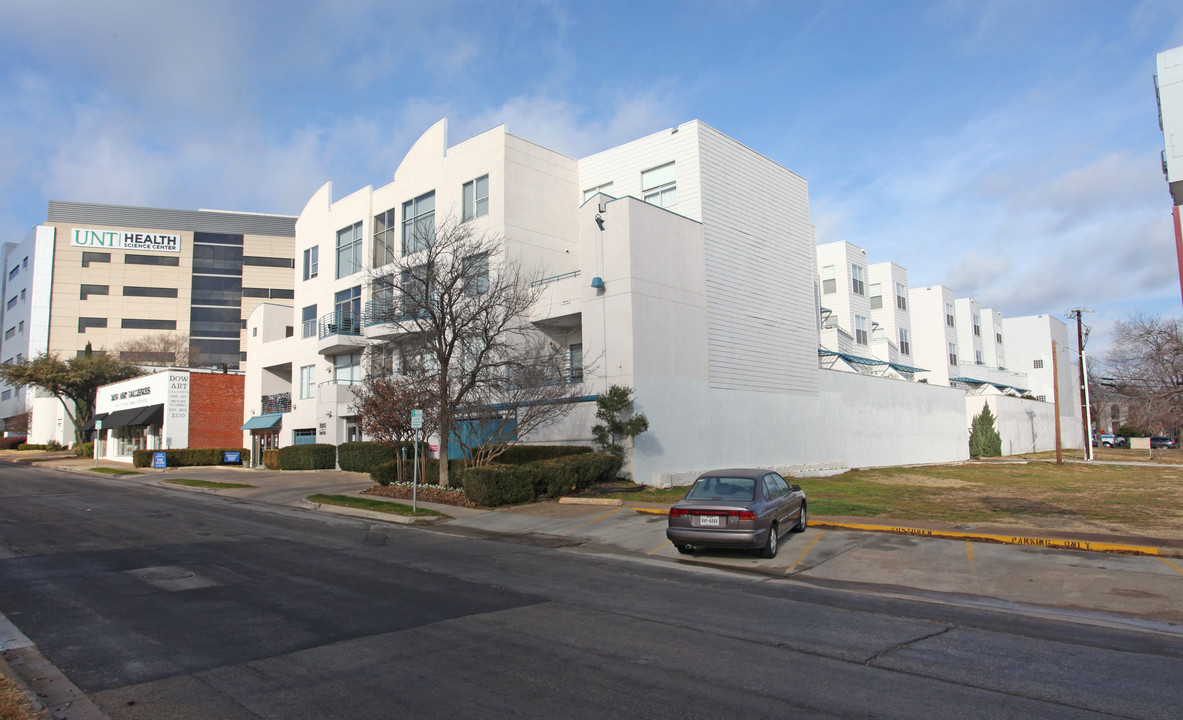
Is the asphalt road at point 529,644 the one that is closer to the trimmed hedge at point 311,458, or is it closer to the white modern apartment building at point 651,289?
the white modern apartment building at point 651,289

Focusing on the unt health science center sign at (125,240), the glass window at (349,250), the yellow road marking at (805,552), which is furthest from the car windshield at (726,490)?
the unt health science center sign at (125,240)

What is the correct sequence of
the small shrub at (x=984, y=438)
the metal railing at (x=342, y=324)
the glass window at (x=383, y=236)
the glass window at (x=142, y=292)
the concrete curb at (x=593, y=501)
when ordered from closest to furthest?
the concrete curb at (x=593, y=501) → the glass window at (x=383, y=236) → the metal railing at (x=342, y=324) → the small shrub at (x=984, y=438) → the glass window at (x=142, y=292)

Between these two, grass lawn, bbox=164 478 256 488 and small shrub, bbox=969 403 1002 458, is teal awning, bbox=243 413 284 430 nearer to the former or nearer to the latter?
grass lawn, bbox=164 478 256 488

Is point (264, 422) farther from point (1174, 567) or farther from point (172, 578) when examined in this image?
point (1174, 567)

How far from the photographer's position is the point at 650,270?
998 inches

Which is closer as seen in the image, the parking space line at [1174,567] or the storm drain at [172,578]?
the storm drain at [172,578]

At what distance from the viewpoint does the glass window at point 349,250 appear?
37.1 meters

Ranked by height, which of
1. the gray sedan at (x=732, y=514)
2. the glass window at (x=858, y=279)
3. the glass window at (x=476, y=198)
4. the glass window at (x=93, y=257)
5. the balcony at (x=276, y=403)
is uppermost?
the glass window at (x=93, y=257)

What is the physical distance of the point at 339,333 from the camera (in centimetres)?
3516

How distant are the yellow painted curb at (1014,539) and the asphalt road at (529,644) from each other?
488cm

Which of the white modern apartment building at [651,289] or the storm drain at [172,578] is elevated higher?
the white modern apartment building at [651,289]

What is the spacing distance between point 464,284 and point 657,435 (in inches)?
338

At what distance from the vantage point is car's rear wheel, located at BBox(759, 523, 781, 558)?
12188mm

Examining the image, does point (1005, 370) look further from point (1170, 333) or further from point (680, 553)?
point (680, 553)
